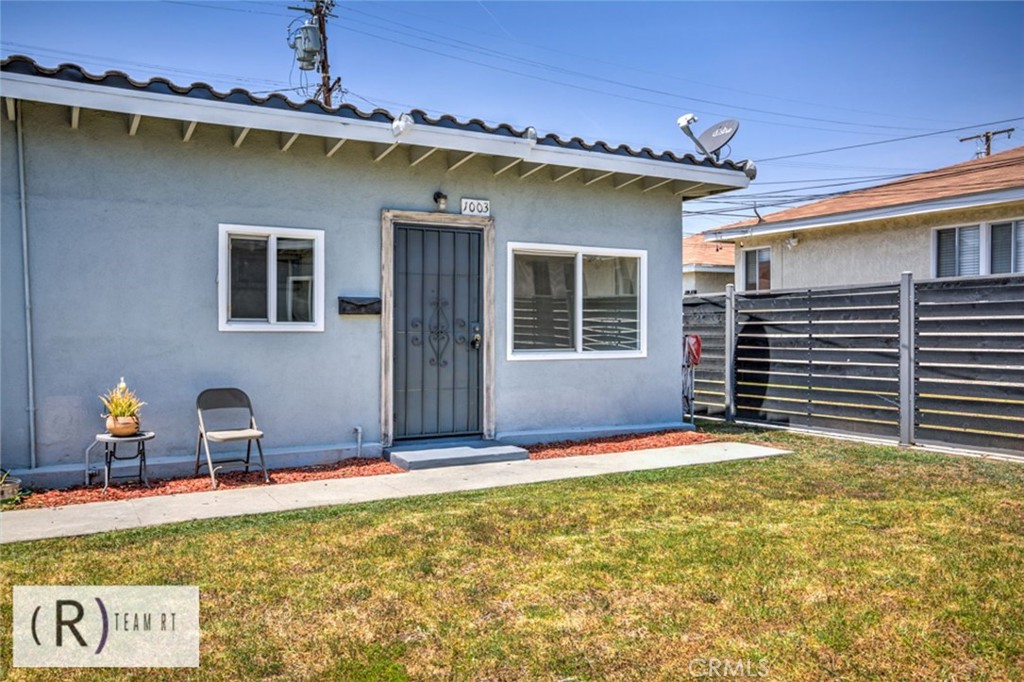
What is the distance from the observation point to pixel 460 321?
8070mm

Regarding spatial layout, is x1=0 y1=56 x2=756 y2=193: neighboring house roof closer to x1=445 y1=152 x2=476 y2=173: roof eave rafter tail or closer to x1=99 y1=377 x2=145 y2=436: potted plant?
x1=445 y1=152 x2=476 y2=173: roof eave rafter tail

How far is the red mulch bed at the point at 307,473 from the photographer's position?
5.87 metres

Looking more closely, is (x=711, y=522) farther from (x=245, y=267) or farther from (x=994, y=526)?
(x=245, y=267)

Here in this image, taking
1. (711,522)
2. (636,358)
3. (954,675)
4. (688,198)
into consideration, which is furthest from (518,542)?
(688,198)

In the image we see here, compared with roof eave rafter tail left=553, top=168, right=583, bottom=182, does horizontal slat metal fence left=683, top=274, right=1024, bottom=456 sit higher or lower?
lower

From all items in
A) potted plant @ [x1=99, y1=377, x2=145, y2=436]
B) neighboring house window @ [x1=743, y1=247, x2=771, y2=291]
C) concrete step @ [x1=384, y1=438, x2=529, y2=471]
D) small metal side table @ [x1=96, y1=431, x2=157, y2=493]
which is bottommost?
concrete step @ [x1=384, y1=438, x2=529, y2=471]

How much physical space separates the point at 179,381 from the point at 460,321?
2852mm

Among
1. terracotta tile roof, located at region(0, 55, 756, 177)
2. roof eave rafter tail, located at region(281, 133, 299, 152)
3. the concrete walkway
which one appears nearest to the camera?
the concrete walkway

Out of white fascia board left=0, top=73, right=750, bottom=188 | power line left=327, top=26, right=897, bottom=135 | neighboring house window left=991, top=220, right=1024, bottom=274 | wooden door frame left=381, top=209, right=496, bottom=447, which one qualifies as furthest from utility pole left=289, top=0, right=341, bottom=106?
neighboring house window left=991, top=220, right=1024, bottom=274

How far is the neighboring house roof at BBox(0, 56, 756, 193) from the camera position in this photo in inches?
227

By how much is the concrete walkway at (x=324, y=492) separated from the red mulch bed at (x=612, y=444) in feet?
0.95

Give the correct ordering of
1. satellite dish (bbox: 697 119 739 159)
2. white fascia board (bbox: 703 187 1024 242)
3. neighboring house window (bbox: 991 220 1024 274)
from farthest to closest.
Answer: neighboring house window (bbox: 991 220 1024 274) < white fascia board (bbox: 703 187 1024 242) < satellite dish (bbox: 697 119 739 159)

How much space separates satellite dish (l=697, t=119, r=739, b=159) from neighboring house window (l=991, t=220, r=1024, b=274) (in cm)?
514

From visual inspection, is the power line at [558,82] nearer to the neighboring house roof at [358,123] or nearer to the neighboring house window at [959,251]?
the neighboring house window at [959,251]
